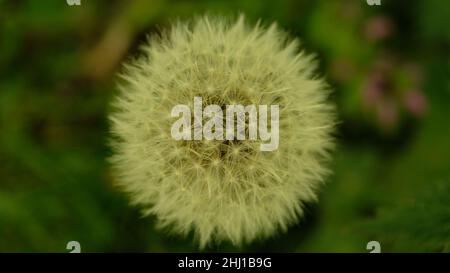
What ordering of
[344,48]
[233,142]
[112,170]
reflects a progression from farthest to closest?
[344,48]
[112,170]
[233,142]

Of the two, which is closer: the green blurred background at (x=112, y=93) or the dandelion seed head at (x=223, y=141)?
the dandelion seed head at (x=223, y=141)

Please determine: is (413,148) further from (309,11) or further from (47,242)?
(47,242)

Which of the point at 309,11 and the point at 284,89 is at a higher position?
the point at 309,11

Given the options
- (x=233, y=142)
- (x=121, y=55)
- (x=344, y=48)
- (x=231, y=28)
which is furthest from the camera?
(x=121, y=55)

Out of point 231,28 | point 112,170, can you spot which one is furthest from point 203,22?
point 112,170

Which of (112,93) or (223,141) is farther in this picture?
(112,93)

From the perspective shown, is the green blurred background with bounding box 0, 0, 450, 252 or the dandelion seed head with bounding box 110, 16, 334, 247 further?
the green blurred background with bounding box 0, 0, 450, 252

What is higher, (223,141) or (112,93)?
(112,93)

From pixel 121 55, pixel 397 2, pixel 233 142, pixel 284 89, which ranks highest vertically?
pixel 397 2
